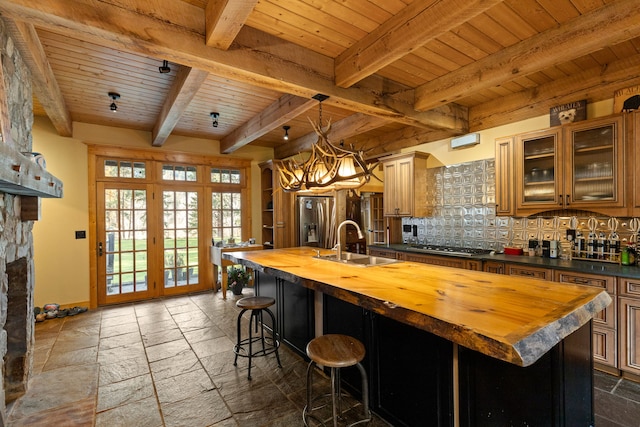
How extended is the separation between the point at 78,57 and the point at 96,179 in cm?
248

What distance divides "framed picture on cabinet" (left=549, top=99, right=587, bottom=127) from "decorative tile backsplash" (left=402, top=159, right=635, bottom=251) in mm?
761

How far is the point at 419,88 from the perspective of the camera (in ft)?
10.7

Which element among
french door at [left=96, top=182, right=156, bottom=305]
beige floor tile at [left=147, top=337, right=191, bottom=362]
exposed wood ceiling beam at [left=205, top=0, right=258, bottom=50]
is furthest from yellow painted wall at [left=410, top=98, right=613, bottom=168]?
french door at [left=96, top=182, right=156, bottom=305]

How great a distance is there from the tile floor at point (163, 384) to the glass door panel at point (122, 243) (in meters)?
1.01

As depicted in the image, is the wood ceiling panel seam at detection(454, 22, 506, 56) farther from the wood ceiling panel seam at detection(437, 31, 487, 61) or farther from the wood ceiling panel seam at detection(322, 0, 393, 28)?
the wood ceiling panel seam at detection(322, 0, 393, 28)

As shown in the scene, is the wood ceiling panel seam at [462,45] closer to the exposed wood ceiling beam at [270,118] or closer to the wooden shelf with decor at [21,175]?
the exposed wood ceiling beam at [270,118]

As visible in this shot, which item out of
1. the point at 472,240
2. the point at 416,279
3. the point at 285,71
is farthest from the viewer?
the point at 472,240

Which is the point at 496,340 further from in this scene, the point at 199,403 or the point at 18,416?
the point at 18,416

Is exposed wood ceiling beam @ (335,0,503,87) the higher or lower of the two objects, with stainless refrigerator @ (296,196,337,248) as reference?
higher

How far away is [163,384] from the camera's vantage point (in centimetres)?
247

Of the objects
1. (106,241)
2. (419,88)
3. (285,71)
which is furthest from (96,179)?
(419,88)

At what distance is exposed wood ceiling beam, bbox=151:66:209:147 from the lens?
2.56 metres

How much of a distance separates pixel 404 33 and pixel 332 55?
75 cm

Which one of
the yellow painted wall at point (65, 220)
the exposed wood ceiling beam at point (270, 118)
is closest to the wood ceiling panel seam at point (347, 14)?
the exposed wood ceiling beam at point (270, 118)
